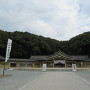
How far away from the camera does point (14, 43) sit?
54.7 meters

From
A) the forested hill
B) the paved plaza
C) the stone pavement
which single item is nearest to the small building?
the forested hill

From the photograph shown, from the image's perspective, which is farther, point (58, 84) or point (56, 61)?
point (56, 61)

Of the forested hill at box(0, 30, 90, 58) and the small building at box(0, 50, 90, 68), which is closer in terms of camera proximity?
the small building at box(0, 50, 90, 68)

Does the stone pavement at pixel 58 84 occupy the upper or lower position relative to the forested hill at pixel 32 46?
lower

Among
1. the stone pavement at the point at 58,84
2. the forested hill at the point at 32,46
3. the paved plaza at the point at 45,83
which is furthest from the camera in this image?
the forested hill at the point at 32,46

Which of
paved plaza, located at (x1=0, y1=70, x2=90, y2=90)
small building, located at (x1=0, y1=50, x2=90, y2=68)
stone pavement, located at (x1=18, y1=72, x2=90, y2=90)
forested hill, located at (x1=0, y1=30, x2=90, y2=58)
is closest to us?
stone pavement, located at (x1=18, y1=72, x2=90, y2=90)

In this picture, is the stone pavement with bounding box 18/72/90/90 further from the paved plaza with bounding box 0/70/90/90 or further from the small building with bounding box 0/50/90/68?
the small building with bounding box 0/50/90/68

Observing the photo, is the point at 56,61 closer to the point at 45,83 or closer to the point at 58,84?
Result: the point at 45,83

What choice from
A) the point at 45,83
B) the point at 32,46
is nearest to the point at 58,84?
the point at 45,83

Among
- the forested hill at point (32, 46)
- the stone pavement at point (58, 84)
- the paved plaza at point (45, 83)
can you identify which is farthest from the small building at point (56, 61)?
the stone pavement at point (58, 84)

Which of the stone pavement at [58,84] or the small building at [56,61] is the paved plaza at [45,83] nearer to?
the stone pavement at [58,84]

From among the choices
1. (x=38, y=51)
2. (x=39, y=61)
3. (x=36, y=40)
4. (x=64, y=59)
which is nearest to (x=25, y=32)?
(x=36, y=40)

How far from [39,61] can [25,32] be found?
825 inches

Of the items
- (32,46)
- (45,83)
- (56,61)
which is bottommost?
(45,83)
